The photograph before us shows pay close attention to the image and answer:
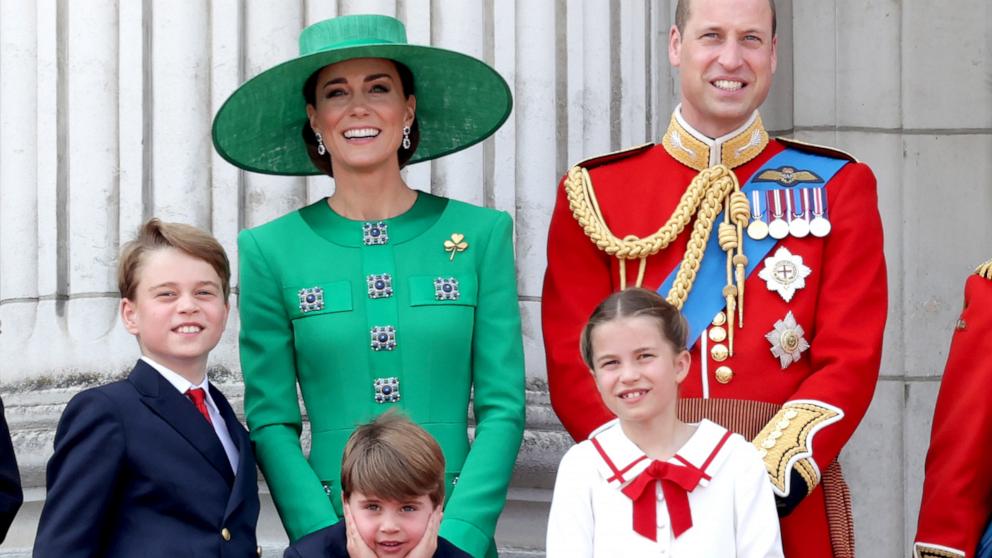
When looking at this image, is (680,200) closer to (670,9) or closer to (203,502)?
(203,502)

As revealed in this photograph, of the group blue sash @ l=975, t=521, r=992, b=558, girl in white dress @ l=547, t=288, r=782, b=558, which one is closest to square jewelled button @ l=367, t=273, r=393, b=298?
girl in white dress @ l=547, t=288, r=782, b=558

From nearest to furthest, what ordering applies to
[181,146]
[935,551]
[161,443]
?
[161,443] < [935,551] < [181,146]

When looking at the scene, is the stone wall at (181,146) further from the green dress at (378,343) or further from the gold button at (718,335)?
the gold button at (718,335)

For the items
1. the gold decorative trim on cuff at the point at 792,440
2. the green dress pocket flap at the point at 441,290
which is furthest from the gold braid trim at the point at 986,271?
the green dress pocket flap at the point at 441,290

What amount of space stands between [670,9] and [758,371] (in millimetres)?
2524

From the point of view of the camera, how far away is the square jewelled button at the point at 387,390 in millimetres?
4898

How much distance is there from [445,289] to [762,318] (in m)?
0.78

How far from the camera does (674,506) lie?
4312 millimetres

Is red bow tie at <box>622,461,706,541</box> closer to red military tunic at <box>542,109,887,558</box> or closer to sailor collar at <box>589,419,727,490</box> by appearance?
sailor collar at <box>589,419,727,490</box>

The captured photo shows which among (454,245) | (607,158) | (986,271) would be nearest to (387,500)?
(454,245)

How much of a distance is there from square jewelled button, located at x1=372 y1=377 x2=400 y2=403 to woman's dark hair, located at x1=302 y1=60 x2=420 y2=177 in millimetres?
623

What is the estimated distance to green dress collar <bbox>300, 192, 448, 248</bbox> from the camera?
5.04m

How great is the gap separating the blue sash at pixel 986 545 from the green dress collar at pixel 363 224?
5.04ft

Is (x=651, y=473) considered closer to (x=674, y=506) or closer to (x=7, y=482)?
(x=674, y=506)
